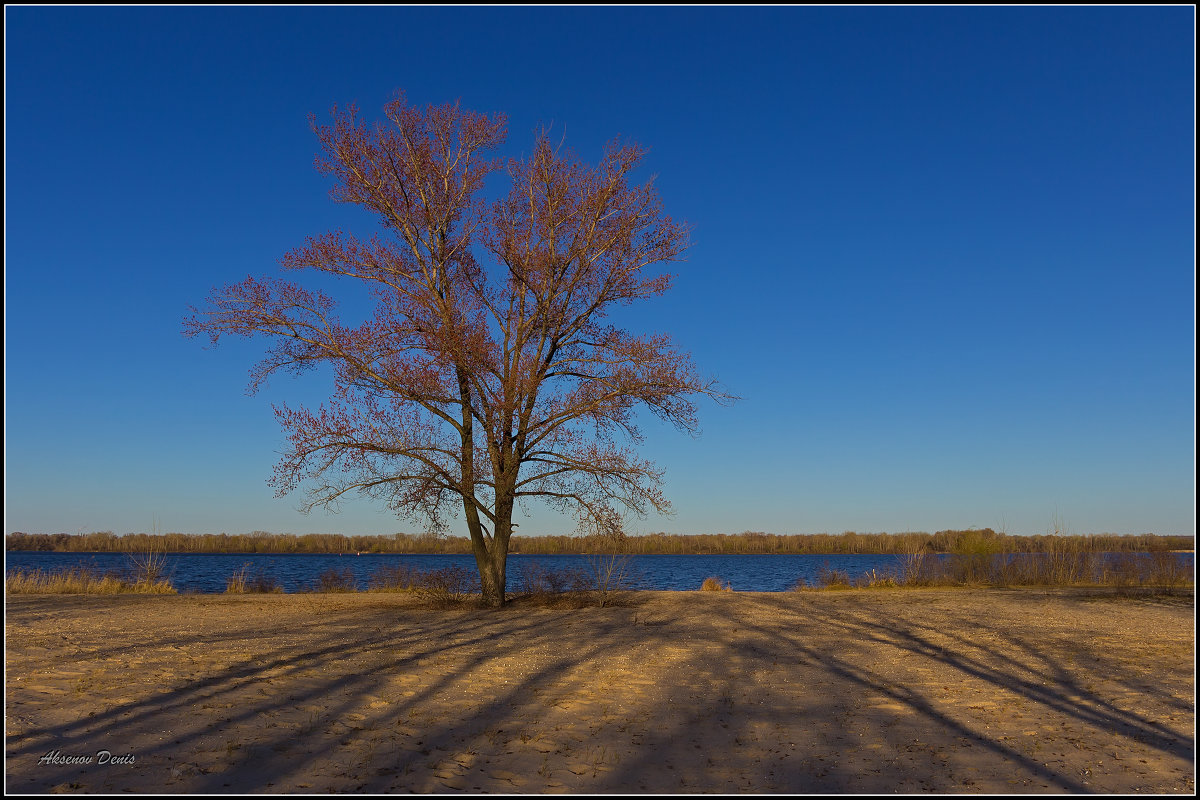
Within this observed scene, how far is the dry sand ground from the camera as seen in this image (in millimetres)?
6242

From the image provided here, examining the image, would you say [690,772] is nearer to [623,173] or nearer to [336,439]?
[336,439]

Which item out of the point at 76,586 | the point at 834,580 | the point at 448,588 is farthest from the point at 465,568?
the point at 834,580

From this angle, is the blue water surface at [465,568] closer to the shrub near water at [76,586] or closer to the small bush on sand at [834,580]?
the small bush on sand at [834,580]

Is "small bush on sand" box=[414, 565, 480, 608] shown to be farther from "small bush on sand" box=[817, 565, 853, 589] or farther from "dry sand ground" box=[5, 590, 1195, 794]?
"small bush on sand" box=[817, 565, 853, 589]

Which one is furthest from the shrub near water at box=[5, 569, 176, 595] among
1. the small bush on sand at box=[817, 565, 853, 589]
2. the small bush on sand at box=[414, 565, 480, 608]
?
the small bush on sand at box=[817, 565, 853, 589]

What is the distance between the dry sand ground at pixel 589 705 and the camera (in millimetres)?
6242

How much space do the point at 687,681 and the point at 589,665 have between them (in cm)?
148

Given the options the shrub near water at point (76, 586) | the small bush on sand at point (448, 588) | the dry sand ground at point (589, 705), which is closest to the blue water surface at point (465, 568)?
the small bush on sand at point (448, 588)

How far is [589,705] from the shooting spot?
8562 mm

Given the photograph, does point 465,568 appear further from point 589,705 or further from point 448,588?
point 589,705

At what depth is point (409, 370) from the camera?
16062mm

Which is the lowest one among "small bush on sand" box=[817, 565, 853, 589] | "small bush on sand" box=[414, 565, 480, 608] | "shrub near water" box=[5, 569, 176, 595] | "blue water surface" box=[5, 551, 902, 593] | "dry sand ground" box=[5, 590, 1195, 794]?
"blue water surface" box=[5, 551, 902, 593]

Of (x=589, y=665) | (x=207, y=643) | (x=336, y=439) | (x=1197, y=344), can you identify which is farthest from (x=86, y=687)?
(x=1197, y=344)

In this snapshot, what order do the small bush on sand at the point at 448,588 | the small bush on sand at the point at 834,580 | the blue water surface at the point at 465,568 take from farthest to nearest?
1. the blue water surface at the point at 465,568
2. the small bush on sand at the point at 834,580
3. the small bush on sand at the point at 448,588
